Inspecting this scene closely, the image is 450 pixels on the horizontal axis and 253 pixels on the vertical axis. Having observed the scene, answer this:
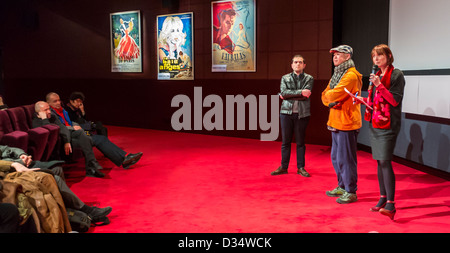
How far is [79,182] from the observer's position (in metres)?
4.90

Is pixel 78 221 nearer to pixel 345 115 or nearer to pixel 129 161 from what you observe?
pixel 129 161

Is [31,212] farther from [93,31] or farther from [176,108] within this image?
[93,31]

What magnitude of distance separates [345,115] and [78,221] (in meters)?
2.45

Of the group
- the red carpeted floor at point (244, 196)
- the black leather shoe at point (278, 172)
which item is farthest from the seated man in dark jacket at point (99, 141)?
the black leather shoe at point (278, 172)

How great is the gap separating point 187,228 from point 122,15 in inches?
305

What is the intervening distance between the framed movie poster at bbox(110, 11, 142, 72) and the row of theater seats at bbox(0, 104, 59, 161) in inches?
199

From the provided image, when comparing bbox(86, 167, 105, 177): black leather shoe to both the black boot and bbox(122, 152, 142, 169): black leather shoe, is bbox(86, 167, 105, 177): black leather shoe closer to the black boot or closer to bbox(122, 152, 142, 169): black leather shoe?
the black boot

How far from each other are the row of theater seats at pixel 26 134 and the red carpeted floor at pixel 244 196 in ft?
1.66

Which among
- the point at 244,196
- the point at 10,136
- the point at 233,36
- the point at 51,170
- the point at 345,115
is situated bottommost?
the point at 244,196

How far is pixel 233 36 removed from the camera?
842cm

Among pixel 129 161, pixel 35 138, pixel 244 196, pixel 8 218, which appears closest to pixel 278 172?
pixel 244 196

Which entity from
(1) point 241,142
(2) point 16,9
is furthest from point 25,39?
(1) point 241,142

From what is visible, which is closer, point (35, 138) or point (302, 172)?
point (35, 138)

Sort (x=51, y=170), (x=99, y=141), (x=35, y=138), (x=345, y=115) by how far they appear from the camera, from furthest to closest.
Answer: (x=99, y=141) < (x=35, y=138) < (x=345, y=115) < (x=51, y=170)
